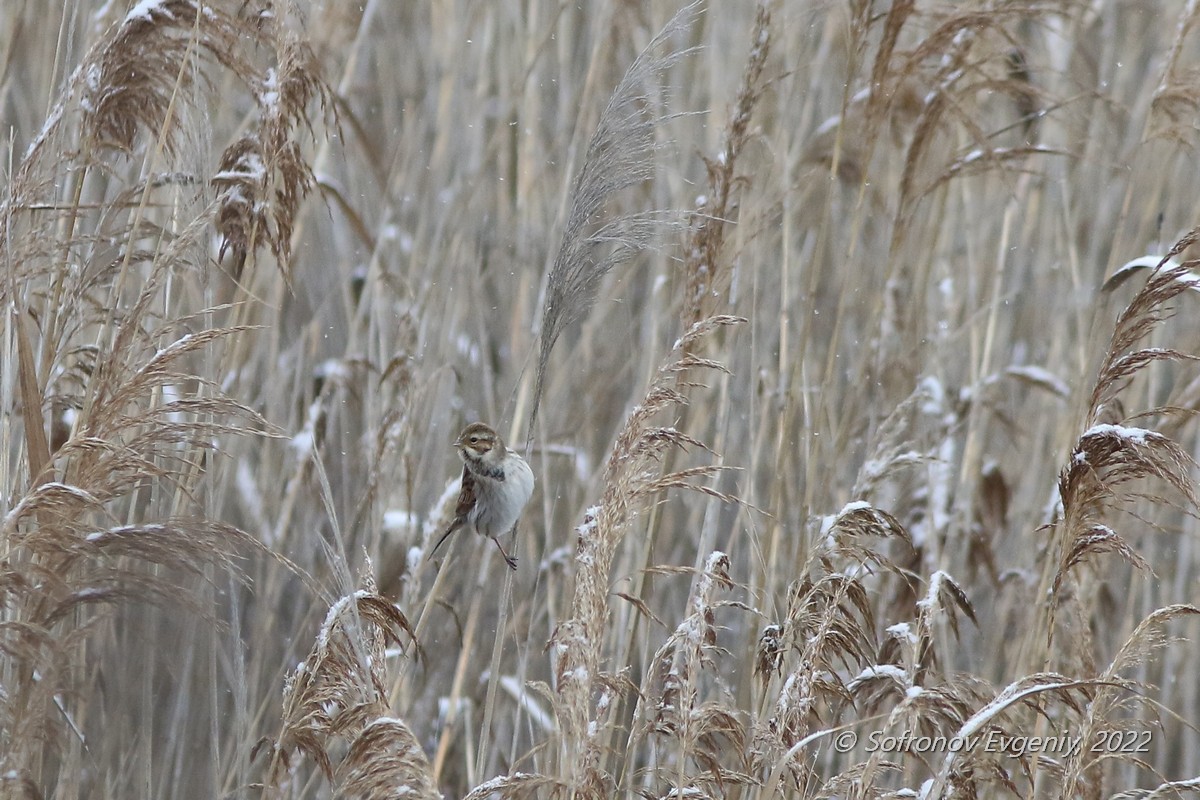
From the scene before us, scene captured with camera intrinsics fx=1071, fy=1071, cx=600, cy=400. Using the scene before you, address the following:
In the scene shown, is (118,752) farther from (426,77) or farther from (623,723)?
(426,77)

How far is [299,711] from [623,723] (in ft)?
2.59

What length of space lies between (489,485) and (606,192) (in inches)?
26.5

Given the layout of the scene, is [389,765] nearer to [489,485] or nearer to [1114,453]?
[489,485]

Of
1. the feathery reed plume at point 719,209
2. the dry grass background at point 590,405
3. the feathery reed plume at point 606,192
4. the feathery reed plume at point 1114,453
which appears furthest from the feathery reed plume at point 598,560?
the feathery reed plume at point 1114,453

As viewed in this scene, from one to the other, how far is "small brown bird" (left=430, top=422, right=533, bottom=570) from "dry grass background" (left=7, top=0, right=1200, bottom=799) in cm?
8

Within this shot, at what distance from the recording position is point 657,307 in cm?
241

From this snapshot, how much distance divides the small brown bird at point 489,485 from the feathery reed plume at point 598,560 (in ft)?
1.61

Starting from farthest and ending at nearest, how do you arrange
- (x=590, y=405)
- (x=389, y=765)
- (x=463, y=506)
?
(x=590, y=405) < (x=463, y=506) < (x=389, y=765)

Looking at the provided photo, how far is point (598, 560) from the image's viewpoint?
1312 mm

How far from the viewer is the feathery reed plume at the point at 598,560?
1290 millimetres

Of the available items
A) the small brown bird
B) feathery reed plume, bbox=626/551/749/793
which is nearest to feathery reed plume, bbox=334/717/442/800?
feathery reed plume, bbox=626/551/749/793

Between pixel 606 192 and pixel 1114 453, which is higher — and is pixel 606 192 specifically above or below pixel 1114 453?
above

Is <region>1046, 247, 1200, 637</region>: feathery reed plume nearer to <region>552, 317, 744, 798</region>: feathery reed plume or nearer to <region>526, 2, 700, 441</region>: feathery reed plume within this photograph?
<region>552, 317, 744, 798</region>: feathery reed plume

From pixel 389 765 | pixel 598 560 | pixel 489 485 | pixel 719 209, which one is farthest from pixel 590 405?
pixel 389 765
